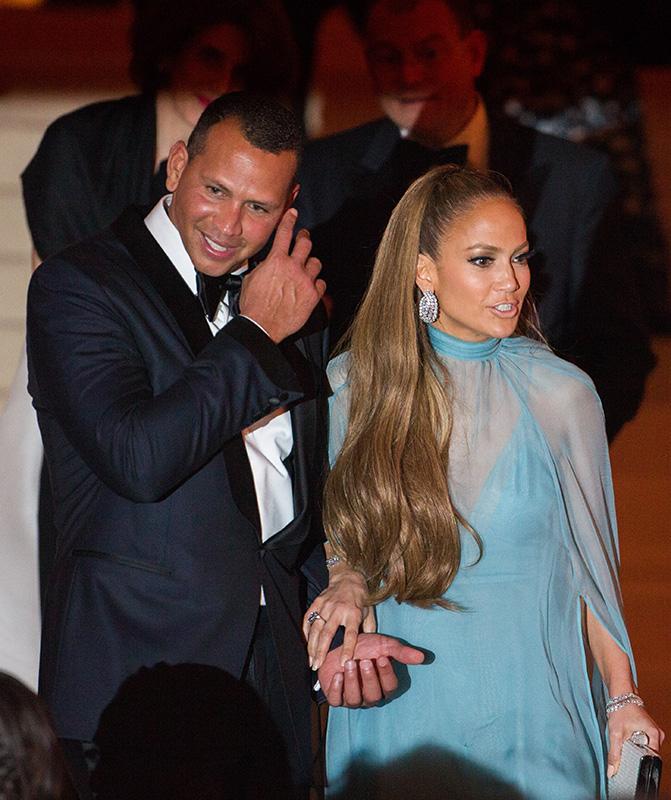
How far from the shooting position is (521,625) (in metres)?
3.08

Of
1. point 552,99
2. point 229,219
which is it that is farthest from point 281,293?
point 552,99

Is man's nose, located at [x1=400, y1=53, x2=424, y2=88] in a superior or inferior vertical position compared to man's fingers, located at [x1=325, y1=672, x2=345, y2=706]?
superior

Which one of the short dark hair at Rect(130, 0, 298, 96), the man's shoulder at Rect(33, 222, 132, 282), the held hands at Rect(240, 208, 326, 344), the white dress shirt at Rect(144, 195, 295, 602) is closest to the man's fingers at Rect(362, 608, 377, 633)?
the white dress shirt at Rect(144, 195, 295, 602)

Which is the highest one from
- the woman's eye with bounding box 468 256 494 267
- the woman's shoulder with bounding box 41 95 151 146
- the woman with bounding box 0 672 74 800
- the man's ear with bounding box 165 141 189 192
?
the woman's shoulder with bounding box 41 95 151 146

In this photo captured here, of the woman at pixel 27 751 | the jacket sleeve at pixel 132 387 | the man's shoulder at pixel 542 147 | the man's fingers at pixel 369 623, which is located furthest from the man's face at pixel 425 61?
the woman at pixel 27 751

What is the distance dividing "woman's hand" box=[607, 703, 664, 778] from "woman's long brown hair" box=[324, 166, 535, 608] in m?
0.38

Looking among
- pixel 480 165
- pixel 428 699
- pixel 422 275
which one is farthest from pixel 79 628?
pixel 480 165

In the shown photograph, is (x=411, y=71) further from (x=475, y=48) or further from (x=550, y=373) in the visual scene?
(x=550, y=373)

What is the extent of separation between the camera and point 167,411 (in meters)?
2.78

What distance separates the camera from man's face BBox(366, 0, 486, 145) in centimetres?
403

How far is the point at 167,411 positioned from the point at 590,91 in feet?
14.4

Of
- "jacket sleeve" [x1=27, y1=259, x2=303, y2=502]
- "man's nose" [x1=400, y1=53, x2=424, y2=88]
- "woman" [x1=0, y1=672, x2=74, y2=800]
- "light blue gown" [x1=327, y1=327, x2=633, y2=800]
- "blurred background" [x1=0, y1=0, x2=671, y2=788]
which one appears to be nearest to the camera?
"woman" [x1=0, y1=672, x2=74, y2=800]

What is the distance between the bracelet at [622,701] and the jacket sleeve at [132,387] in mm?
826

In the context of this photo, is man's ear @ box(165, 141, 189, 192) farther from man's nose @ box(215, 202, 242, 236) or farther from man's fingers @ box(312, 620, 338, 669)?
man's fingers @ box(312, 620, 338, 669)
